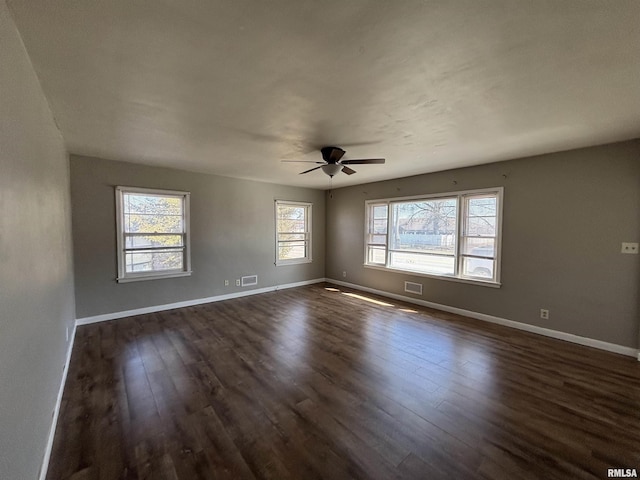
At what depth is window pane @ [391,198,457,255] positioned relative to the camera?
486cm

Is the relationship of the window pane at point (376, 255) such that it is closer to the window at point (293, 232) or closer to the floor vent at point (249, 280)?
the window at point (293, 232)

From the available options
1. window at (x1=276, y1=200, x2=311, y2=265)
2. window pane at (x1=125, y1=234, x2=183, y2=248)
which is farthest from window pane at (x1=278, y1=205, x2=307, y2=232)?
window pane at (x1=125, y1=234, x2=183, y2=248)

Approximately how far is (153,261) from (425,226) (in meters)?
5.06

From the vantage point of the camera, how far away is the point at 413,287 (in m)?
5.36

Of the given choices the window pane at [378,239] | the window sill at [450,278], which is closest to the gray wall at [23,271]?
the window sill at [450,278]

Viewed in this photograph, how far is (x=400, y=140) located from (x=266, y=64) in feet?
6.47

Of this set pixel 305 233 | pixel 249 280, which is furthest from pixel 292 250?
pixel 249 280

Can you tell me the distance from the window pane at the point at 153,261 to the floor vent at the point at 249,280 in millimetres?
1326

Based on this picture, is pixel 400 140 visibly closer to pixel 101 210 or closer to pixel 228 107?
pixel 228 107

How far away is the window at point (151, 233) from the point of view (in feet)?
14.3

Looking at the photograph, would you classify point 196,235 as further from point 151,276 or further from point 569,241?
point 569,241

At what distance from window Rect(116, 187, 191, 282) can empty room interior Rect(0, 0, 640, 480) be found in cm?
4

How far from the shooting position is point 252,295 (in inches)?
230

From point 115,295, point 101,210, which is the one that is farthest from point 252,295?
point 101,210
